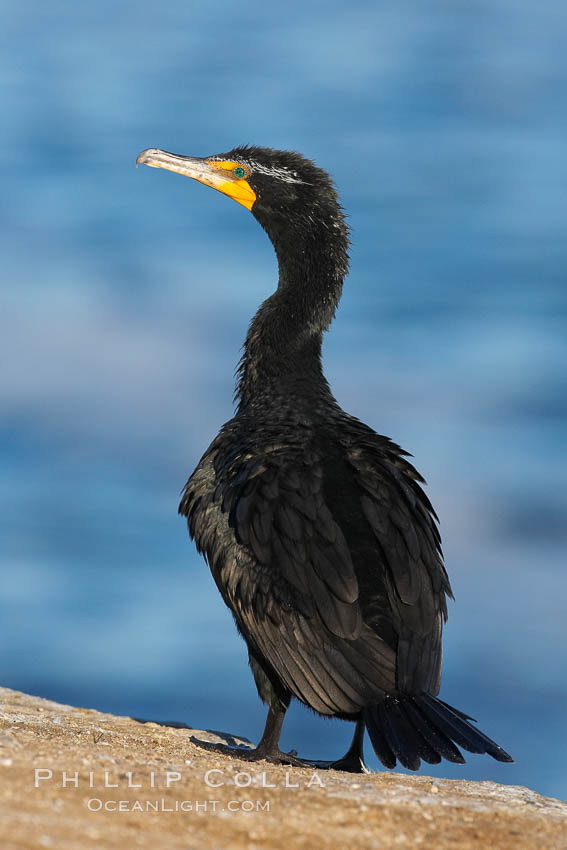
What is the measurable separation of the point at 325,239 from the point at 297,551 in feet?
10.3

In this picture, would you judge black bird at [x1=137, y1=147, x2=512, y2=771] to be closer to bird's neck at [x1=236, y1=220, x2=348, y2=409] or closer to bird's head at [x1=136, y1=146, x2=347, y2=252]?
bird's neck at [x1=236, y1=220, x2=348, y2=409]

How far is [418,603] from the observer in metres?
6.04

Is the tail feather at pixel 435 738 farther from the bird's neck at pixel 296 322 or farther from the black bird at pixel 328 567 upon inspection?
the bird's neck at pixel 296 322

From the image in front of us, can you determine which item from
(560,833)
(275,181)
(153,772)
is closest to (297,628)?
(153,772)

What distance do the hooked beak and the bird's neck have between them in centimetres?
56

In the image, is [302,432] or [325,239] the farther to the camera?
[325,239]

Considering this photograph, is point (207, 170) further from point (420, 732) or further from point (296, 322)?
point (420, 732)

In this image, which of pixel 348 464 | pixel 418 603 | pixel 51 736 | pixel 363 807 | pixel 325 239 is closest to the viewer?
pixel 363 807

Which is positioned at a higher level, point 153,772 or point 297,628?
point 297,628

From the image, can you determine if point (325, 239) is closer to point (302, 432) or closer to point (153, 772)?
point (302, 432)

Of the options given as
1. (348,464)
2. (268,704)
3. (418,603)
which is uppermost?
(348,464)

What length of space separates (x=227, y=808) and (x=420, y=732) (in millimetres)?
1754

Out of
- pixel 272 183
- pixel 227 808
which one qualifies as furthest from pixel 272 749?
pixel 272 183

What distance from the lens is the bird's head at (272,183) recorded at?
8211 mm
